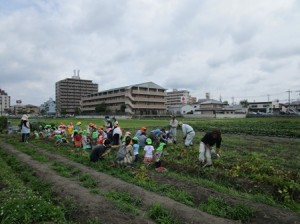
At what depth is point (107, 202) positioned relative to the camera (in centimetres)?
651

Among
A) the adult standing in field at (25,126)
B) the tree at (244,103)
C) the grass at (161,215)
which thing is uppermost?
the tree at (244,103)

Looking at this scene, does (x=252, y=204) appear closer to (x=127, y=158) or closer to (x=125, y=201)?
(x=125, y=201)

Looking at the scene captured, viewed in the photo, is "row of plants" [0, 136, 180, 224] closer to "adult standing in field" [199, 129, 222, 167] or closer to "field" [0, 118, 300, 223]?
"field" [0, 118, 300, 223]

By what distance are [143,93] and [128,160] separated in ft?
277

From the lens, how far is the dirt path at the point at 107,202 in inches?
221

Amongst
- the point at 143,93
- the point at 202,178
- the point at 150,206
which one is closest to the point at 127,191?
the point at 150,206

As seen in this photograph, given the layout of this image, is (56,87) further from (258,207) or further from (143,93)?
(258,207)

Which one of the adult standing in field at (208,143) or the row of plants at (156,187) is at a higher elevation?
the adult standing in field at (208,143)

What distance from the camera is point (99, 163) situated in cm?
1094

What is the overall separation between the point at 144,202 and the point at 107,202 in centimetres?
94

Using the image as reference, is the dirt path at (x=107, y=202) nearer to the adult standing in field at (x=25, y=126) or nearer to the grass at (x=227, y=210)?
the grass at (x=227, y=210)

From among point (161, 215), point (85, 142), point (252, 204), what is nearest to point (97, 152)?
point (85, 142)

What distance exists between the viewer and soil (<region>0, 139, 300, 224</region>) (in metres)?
5.61

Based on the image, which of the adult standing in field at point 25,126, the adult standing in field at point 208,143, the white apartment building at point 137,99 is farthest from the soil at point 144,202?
the white apartment building at point 137,99
